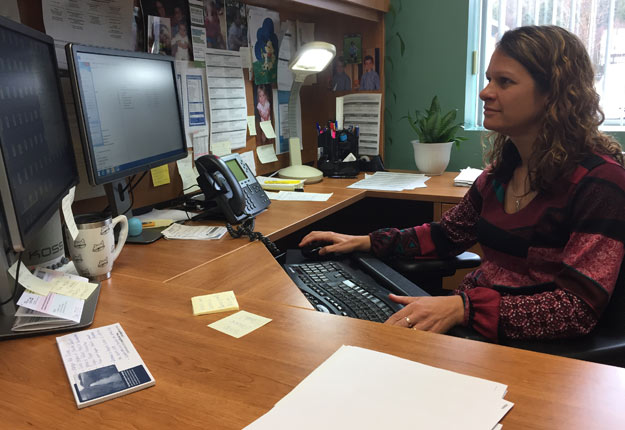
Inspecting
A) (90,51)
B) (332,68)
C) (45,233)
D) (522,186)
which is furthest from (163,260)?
(332,68)

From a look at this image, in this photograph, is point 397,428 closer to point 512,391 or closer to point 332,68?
point 512,391

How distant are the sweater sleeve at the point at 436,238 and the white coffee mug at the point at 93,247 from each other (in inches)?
28.6

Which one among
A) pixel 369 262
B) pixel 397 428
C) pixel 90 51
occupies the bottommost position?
pixel 369 262

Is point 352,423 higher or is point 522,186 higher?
point 522,186

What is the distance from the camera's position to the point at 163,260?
124cm

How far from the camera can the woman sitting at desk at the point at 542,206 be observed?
1.02 meters

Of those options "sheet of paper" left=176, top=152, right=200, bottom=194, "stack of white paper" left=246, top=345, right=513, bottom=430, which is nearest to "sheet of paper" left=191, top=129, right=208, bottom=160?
"sheet of paper" left=176, top=152, right=200, bottom=194

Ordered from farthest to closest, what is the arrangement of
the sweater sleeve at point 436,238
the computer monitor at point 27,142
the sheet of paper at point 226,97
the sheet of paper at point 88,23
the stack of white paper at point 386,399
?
1. the sheet of paper at point 226,97
2. the sweater sleeve at point 436,238
3. the sheet of paper at point 88,23
4. the computer monitor at point 27,142
5. the stack of white paper at point 386,399

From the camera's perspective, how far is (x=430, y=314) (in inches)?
41.9

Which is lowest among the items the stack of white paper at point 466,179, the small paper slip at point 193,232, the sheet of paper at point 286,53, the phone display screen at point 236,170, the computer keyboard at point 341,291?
the computer keyboard at point 341,291

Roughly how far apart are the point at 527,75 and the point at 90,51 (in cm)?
102

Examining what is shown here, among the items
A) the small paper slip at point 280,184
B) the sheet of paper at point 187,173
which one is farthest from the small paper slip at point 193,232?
the small paper slip at point 280,184

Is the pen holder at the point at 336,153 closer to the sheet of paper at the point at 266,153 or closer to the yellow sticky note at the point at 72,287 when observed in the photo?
the sheet of paper at the point at 266,153

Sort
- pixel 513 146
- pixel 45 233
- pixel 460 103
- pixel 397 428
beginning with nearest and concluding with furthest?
1. pixel 397 428
2. pixel 45 233
3. pixel 513 146
4. pixel 460 103
